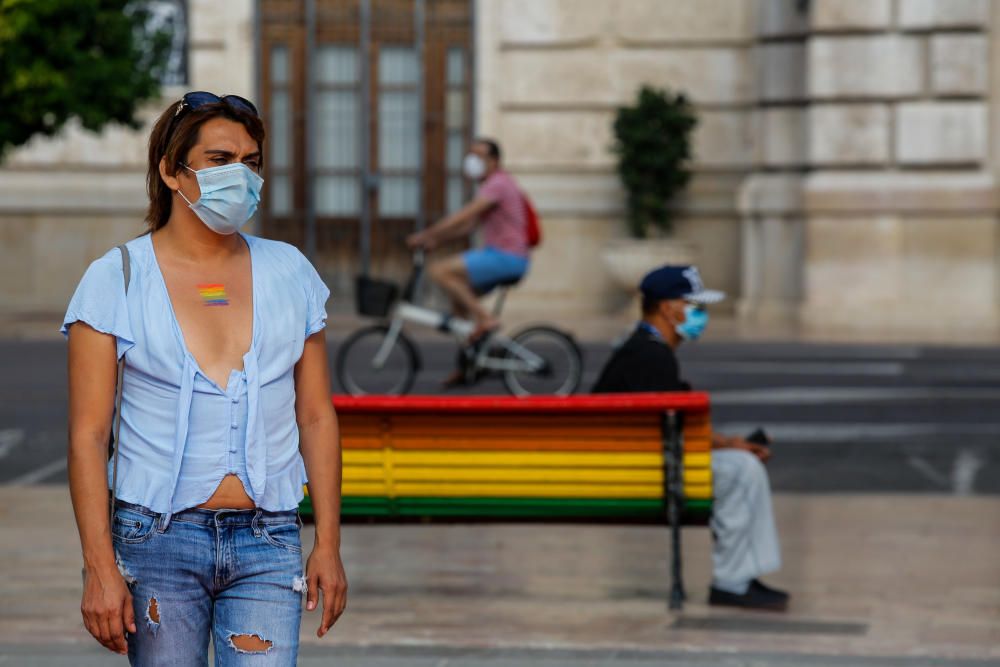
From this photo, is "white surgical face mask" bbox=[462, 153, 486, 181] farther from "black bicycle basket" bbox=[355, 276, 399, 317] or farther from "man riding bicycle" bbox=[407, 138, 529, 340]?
"black bicycle basket" bbox=[355, 276, 399, 317]

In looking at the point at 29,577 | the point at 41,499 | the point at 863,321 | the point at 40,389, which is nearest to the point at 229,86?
the point at 863,321

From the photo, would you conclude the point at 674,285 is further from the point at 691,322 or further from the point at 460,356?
the point at 460,356

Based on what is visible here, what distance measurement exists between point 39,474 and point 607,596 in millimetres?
4625

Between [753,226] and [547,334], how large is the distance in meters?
9.12

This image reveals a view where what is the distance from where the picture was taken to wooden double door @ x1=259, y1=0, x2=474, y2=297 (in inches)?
971

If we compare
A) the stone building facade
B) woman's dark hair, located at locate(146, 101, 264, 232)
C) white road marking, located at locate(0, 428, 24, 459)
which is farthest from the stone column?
woman's dark hair, located at locate(146, 101, 264, 232)

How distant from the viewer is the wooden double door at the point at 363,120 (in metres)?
24.7

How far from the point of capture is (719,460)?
23.9 feet

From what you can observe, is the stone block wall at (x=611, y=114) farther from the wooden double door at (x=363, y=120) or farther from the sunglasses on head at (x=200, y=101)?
the sunglasses on head at (x=200, y=101)

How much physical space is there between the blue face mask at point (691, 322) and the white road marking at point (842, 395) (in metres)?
6.97

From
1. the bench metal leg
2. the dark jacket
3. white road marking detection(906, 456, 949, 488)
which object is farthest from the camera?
white road marking detection(906, 456, 949, 488)

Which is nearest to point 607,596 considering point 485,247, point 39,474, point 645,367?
point 645,367

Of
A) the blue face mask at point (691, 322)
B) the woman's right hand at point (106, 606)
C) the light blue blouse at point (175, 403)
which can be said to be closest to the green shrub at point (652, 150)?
the blue face mask at point (691, 322)

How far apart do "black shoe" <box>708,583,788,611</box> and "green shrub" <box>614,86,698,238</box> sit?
52.6 feet
